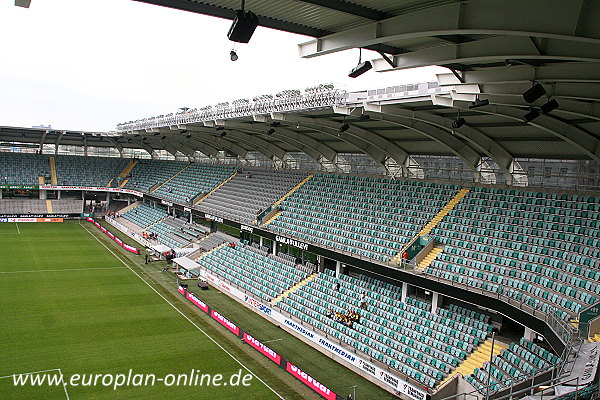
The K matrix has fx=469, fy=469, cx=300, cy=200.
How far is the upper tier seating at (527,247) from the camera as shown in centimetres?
1709

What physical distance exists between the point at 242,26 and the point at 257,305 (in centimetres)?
2063

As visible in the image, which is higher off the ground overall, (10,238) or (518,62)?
(518,62)

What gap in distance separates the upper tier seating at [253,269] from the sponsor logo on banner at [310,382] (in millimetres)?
8164

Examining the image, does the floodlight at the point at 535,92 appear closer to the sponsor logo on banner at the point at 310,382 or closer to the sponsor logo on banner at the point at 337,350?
the sponsor logo on banner at the point at 310,382

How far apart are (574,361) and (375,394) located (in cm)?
804

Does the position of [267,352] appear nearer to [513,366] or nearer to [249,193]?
[513,366]

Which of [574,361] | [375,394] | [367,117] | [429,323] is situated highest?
[367,117]

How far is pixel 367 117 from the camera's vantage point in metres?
23.4

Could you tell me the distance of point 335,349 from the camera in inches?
816

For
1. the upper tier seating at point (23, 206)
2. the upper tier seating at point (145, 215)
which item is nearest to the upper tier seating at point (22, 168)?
the upper tier seating at point (23, 206)

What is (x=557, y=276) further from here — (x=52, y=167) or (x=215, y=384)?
(x=52, y=167)

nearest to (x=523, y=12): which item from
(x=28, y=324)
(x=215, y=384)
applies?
(x=215, y=384)

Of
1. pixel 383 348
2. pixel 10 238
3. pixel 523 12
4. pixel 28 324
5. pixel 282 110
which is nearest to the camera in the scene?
pixel 523 12

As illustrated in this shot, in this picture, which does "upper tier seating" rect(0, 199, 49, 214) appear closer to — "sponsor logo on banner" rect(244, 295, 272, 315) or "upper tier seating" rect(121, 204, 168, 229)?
"upper tier seating" rect(121, 204, 168, 229)
